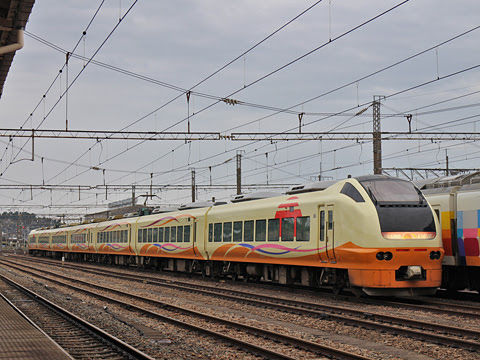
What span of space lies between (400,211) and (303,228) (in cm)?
355

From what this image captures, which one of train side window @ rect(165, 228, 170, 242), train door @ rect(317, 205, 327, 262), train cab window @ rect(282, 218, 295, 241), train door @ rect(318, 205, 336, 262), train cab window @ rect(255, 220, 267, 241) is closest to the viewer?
train door @ rect(318, 205, 336, 262)

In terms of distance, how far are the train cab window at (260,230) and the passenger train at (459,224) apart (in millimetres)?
5448

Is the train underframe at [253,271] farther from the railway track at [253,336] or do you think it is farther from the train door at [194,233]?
the railway track at [253,336]

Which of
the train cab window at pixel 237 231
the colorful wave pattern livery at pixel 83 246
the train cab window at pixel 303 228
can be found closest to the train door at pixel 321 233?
the train cab window at pixel 303 228

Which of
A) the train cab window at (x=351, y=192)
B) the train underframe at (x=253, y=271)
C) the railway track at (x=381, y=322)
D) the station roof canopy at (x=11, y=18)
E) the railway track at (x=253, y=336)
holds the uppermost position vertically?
the station roof canopy at (x=11, y=18)

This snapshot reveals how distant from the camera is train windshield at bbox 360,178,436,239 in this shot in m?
16.5

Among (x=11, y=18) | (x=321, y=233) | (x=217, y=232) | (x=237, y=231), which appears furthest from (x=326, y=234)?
(x=11, y=18)

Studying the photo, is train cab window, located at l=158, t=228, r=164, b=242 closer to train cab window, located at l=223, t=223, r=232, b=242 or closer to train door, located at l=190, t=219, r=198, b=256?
train door, located at l=190, t=219, r=198, b=256

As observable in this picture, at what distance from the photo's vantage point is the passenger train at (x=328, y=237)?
16.4 meters

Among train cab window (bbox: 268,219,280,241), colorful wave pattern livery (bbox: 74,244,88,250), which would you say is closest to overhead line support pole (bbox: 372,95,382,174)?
train cab window (bbox: 268,219,280,241)

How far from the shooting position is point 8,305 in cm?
1670

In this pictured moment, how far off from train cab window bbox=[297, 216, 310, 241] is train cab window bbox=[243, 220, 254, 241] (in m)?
3.45

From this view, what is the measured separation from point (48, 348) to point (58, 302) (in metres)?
9.86

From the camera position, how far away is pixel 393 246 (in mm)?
16344
